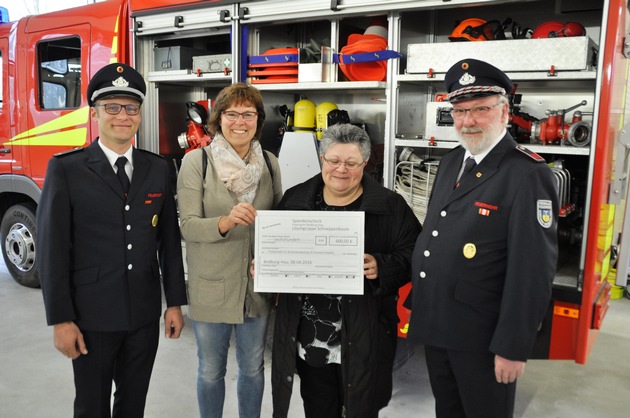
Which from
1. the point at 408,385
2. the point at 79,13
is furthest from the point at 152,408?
the point at 79,13

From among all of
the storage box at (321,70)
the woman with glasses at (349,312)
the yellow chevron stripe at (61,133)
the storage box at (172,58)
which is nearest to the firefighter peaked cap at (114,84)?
the woman with glasses at (349,312)

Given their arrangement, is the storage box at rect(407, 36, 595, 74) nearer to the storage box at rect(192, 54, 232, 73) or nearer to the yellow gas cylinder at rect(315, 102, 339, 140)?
the yellow gas cylinder at rect(315, 102, 339, 140)

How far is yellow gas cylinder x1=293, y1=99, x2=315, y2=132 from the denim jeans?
1887 millimetres

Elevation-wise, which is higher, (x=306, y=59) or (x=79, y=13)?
(x=79, y=13)

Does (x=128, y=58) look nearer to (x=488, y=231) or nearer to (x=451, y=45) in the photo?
(x=451, y=45)

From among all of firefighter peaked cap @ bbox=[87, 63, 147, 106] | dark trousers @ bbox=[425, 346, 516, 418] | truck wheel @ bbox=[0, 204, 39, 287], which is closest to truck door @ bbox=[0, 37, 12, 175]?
truck wheel @ bbox=[0, 204, 39, 287]

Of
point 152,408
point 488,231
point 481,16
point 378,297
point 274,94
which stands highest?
point 481,16

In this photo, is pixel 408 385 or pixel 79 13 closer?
pixel 408 385

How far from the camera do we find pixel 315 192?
7.22 feet

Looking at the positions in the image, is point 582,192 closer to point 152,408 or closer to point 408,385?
point 408,385

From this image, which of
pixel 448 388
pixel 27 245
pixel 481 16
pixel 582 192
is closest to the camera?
pixel 448 388

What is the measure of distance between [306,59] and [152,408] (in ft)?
7.69

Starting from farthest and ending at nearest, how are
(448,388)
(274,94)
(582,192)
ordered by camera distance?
(274,94)
(582,192)
(448,388)

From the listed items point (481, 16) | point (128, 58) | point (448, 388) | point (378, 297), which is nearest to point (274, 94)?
point (128, 58)
